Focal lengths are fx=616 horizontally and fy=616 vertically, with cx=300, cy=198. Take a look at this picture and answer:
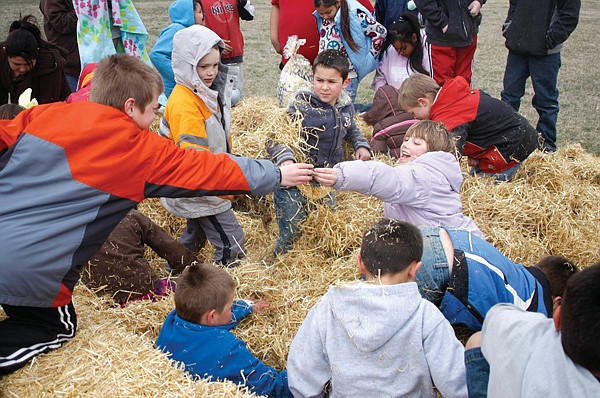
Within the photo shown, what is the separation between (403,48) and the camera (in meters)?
7.18

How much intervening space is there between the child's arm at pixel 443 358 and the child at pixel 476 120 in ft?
9.50

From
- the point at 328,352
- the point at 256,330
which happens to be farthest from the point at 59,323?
the point at 328,352

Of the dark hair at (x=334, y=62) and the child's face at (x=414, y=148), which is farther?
the dark hair at (x=334, y=62)

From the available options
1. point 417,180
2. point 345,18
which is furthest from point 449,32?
point 417,180

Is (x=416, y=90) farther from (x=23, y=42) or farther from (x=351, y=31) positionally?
(x=23, y=42)

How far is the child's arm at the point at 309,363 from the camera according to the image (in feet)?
10.3

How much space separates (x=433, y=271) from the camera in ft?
11.6

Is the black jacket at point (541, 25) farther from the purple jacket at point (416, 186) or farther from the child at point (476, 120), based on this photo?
the purple jacket at point (416, 186)

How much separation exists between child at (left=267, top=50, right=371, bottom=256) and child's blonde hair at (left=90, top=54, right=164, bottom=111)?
58.6 inches

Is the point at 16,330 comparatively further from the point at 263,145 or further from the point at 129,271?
the point at 263,145

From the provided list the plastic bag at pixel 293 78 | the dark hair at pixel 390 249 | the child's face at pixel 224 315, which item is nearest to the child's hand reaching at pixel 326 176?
the dark hair at pixel 390 249

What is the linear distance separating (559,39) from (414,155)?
375 centimetres

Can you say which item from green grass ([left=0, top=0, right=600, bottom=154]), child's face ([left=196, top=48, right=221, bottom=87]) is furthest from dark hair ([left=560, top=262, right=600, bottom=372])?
green grass ([left=0, top=0, right=600, bottom=154])

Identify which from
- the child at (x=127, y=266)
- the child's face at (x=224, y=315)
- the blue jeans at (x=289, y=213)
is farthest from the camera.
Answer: the blue jeans at (x=289, y=213)
